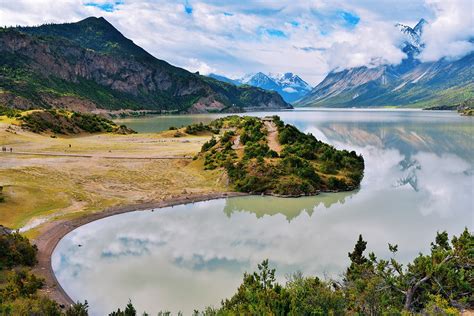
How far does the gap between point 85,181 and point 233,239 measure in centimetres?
2347

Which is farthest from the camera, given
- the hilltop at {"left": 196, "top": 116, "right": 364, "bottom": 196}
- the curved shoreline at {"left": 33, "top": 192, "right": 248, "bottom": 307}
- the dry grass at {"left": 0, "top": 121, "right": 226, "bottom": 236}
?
the hilltop at {"left": 196, "top": 116, "right": 364, "bottom": 196}

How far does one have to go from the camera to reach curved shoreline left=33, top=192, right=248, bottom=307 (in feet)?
74.9

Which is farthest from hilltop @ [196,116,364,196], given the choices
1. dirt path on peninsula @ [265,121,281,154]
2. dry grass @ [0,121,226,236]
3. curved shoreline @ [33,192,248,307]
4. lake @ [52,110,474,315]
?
curved shoreline @ [33,192,248,307]

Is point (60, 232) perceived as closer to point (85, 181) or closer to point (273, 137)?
point (85, 181)

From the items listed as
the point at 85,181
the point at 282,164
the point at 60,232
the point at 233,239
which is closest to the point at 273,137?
the point at 282,164

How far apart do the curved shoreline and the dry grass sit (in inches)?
46.0

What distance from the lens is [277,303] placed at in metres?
16.2

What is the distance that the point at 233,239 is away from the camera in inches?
1281

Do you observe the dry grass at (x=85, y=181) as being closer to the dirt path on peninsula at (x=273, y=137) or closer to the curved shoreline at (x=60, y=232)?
the curved shoreline at (x=60, y=232)

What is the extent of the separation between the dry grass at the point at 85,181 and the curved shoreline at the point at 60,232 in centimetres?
117

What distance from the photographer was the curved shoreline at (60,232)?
2284cm

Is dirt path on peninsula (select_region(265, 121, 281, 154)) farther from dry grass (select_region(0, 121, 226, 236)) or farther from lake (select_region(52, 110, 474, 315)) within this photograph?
lake (select_region(52, 110, 474, 315))

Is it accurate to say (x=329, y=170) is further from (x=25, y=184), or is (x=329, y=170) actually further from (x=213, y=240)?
(x=25, y=184)

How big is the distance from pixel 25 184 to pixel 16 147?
31.6 metres
